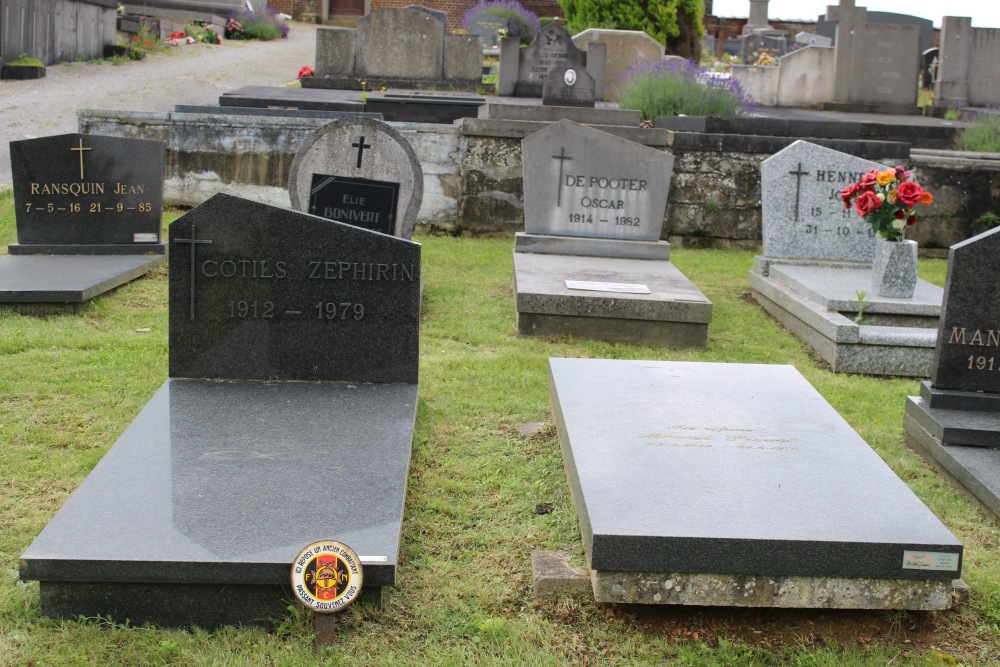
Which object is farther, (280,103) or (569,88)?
(569,88)

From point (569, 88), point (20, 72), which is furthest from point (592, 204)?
point (20, 72)

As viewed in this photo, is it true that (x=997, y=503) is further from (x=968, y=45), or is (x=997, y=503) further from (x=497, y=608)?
(x=968, y=45)

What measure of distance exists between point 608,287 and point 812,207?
2116 mm

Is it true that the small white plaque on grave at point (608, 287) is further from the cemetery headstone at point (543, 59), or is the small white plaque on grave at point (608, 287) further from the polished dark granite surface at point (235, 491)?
the cemetery headstone at point (543, 59)

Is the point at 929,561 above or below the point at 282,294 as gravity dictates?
below

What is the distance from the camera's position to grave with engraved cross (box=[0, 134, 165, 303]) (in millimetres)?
6812

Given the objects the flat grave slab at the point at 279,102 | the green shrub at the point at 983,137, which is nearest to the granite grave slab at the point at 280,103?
the flat grave slab at the point at 279,102

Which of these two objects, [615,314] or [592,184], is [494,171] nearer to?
[592,184]

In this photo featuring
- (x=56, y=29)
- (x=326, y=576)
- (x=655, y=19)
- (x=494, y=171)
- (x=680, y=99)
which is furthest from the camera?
(x=655, y=19)

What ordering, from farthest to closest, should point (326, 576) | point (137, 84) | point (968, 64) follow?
point (968, 64) < point (137, 84) < point (326, 576)

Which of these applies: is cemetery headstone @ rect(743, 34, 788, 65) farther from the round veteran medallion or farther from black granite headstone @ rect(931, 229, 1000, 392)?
the round veteran medallion

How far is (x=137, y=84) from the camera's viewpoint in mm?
15523

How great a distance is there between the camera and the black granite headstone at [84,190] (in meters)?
6.84

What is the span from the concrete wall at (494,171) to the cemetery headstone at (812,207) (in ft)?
7.43
